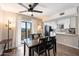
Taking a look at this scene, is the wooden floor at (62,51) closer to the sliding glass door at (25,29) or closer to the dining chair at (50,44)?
the dining chair at (50,44)

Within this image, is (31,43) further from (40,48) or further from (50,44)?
(50,44)

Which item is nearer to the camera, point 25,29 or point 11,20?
point 11,20

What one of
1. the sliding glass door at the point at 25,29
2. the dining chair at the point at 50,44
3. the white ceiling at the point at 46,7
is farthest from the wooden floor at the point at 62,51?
the white ceiling at the point at 46,7

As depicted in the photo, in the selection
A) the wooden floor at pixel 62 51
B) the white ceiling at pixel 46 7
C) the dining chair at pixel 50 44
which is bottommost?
the wooden floor at pixel 62 51

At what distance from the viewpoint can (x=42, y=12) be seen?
1.92 meters

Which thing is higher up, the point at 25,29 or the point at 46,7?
the point at 46,7

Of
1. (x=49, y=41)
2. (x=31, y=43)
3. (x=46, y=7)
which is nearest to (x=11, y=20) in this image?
(x=31, y=43)

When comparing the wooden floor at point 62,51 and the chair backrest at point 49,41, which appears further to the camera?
the chair backrest at point 49,41

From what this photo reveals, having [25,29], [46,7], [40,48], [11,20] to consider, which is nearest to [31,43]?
[40,48]

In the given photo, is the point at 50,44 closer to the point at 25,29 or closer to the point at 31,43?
the point at 31,43

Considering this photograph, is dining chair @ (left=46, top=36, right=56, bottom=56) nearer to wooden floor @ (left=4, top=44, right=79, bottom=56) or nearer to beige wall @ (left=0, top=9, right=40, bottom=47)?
wooden floor @ (left=4, top=44, right=79, bottom=56)

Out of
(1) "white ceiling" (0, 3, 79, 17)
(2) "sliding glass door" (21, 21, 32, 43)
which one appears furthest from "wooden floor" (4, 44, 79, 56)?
(1) "white ceiling" (0, 3, 79, 17)

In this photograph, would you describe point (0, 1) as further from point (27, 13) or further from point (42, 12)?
point (42, 12)

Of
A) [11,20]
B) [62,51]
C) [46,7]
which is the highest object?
[46,7]
